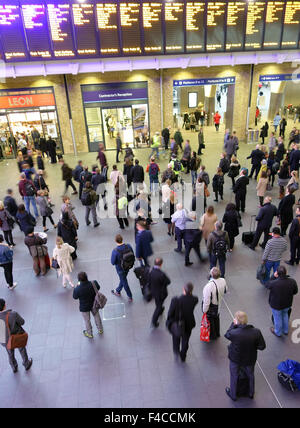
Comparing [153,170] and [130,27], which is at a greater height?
[130,27]

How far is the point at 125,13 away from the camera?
1353 cm

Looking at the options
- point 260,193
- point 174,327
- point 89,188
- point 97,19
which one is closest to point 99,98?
point 97,19

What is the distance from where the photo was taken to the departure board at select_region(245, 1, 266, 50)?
562 inches

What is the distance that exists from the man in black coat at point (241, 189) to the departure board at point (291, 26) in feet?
31.8

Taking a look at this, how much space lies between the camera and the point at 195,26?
563 inches

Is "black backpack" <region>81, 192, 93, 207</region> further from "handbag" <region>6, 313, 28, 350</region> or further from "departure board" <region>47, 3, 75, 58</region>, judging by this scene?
"departure board" <region>47, 3, 75, 58</region>

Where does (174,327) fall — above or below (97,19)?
below

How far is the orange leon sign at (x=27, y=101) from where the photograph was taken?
1670 cm

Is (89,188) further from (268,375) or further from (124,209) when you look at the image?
(268,375)

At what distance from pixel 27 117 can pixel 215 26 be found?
10.5 m

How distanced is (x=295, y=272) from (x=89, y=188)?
5.75 m

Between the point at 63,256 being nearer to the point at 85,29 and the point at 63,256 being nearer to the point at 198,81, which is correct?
the point at 85,29

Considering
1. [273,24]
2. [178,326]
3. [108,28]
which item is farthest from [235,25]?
[178,326]
